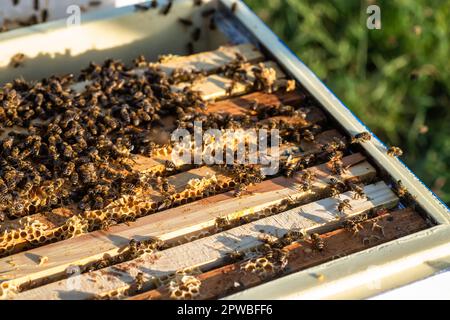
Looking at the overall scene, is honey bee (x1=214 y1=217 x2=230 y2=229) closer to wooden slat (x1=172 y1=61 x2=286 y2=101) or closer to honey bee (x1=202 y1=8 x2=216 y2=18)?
wooden slat (x1=172 y1=61 x2=286 y2=101)

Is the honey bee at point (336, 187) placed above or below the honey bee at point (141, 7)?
below

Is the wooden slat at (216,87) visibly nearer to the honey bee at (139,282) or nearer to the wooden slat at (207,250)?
the wooden slat at (207,250)

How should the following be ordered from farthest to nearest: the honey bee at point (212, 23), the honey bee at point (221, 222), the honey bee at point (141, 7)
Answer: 1. the honey bee at point (212, 23)
2. the honey bee at point (141, 7)
3. the honey bee at point (221, 222)

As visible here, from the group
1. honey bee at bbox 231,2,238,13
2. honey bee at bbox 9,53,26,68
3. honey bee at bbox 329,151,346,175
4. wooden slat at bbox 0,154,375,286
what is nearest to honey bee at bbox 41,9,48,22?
honey bee at bbox 9,53,26,68

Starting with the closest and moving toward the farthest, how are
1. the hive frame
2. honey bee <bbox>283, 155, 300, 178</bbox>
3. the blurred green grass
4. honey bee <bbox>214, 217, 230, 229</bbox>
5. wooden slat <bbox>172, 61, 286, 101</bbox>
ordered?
the hive frame
honey bee <bbox>214, 217, 230, 229</bbox>
honey bee <bbox>283, 155, 300, 178</bbox>
wooden slat <bbox>172, 61, 286, 101</bbox>
the blurred green grass

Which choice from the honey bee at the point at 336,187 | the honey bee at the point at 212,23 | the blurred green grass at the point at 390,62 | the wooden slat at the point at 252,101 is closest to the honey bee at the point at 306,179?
the honey bee at the point at 336,187

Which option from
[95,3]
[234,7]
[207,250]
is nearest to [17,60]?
[95,3]

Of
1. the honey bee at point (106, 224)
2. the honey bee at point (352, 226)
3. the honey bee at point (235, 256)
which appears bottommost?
the honey bee at point (235, 256)
